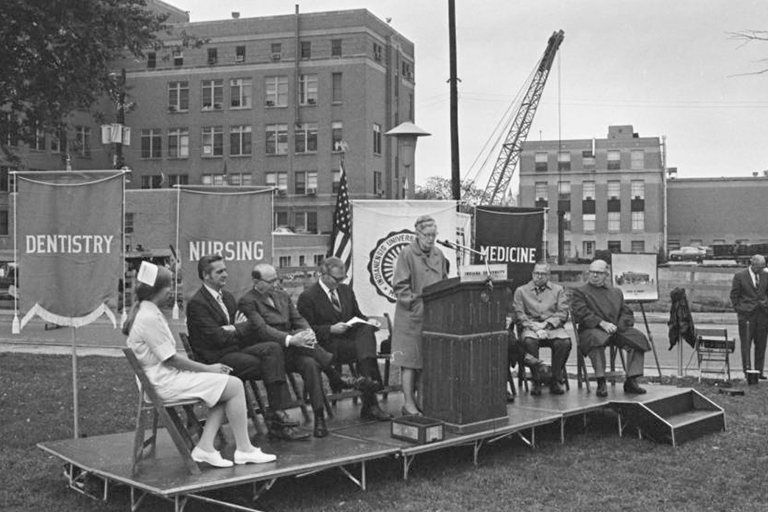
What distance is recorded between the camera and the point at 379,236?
13297 millimetres

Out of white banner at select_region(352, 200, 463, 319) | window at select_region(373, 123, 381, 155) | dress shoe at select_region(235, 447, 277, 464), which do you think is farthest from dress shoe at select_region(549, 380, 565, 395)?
window at select_region(373, 123, 381, 155)

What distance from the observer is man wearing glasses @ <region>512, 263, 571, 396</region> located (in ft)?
33.0

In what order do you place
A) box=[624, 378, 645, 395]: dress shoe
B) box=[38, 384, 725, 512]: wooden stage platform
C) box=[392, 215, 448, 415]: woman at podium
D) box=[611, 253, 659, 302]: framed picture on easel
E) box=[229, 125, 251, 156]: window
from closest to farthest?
box=[38, 384, 725, 512]: wooden stage platform < box=[392, 215, 448, 415]: woman at podium < box=[624, 378, 645, 395]: dress shoe < box=[611, 253, 659, 302]: framed picture on easel < box=[229, 125, 251, 156]: window

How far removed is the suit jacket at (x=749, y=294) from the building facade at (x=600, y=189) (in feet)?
251

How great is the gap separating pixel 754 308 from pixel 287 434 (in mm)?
8786

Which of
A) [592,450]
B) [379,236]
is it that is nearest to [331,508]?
[592,450]

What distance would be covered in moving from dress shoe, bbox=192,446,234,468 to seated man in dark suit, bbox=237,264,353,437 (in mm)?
1231

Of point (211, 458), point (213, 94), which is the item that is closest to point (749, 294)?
point (211, 458)

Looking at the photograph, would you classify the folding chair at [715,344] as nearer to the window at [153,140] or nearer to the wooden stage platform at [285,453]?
the wooden stage platform at [285,453]

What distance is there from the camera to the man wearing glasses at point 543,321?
10070 millimetres

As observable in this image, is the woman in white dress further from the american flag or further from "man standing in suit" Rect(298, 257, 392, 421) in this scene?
the american flag

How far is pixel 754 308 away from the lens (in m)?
13.3

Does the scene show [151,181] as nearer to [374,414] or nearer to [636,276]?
[636,276]

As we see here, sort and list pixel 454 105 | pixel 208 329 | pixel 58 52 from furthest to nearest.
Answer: pixel 454 105
pixel 58 52
pixel 208 329
